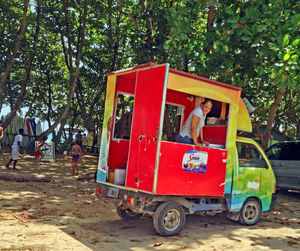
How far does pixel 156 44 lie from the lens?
12.5 metres

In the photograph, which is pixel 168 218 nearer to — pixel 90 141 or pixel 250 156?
pixel 250 156

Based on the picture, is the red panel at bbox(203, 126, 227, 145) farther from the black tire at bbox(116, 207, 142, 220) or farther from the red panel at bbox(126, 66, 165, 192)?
the black tire at bbox(116, 207, 142, 220)

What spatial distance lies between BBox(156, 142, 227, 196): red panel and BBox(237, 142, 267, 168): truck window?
74 cm

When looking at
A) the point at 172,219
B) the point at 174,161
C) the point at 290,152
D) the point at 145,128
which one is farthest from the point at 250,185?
the point at 290,152

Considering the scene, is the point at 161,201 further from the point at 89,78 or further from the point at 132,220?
the point at 89,78

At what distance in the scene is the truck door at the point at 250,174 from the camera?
7.23 m

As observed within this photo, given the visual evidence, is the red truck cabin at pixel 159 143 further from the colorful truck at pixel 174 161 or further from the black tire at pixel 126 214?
the black tire at pixel 126 214

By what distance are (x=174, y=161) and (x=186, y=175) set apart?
0.39 m

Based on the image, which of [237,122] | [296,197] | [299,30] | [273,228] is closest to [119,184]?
[237,122]

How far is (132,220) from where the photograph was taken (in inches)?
287

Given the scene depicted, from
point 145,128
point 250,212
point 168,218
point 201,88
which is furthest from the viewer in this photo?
point 250,212

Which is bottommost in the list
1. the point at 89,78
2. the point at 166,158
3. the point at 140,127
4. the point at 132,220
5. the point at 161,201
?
the point at 132,220

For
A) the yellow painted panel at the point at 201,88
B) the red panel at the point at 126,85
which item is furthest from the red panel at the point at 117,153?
the yellow painted panel at the point at 201,88

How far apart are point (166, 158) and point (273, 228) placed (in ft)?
10.8
